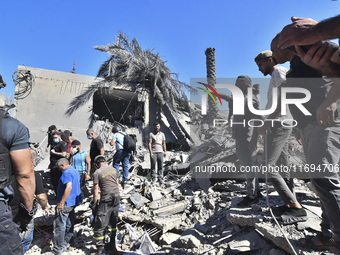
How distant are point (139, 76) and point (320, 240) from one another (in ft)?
35.7

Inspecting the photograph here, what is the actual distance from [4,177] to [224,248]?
2571 mm

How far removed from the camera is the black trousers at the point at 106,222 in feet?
13.8

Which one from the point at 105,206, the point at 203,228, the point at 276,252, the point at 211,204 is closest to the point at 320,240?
the point at 276,252

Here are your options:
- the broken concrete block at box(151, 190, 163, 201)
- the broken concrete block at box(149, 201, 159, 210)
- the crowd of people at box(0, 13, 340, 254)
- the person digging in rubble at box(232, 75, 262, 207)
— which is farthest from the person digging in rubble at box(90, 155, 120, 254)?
the person digging in rubble at box(232, 75, 262, 207)

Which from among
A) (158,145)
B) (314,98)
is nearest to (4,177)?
(314,98)

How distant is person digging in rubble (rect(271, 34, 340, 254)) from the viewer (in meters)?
1.75

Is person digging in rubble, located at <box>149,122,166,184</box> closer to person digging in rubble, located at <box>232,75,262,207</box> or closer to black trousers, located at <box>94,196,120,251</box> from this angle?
black trousers, located at <box>94,196,120,251</box>

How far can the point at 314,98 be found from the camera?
2.14 m

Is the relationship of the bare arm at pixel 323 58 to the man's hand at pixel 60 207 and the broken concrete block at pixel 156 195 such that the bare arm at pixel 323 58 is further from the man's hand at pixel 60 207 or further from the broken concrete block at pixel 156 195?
the broken concrete block at pixel 156 195

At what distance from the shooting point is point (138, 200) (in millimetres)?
6070

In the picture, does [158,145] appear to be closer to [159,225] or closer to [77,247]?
[159,225]

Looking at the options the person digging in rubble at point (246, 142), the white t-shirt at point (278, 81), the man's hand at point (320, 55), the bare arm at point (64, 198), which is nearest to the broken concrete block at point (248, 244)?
the person digging in rubble at point (246, 142)

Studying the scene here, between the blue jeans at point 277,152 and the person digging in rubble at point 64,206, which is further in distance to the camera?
the person digging in rubble at point 64,206

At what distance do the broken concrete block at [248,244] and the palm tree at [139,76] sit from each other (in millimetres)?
9639
